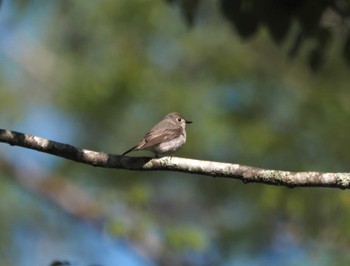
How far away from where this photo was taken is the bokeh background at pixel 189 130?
40.5 ft

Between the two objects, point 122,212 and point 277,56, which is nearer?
point 122,212

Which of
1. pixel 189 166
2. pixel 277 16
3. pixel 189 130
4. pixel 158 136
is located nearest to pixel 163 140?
pixel 158 136

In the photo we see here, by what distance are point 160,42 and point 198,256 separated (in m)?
6.76

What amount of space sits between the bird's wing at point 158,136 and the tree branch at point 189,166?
1.05 metres

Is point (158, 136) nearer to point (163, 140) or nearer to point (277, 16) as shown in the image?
point (163, 140)

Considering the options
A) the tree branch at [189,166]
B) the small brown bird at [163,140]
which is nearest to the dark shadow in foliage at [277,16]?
the tree branch at [189,166]

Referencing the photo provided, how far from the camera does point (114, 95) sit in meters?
16.5

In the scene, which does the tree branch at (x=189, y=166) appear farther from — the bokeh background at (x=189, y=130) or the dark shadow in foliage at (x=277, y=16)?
the bokeh background at (x=189, y=130)

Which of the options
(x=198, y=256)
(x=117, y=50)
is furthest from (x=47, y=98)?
(x=198, y=256)

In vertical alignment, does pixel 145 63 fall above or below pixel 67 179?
above

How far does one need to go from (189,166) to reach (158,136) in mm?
1366

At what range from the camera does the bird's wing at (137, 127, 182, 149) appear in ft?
22.0

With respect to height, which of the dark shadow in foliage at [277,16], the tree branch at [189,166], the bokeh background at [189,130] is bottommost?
the tree branch at [189,166]

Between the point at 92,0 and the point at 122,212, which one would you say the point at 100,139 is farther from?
the point at 122,212
